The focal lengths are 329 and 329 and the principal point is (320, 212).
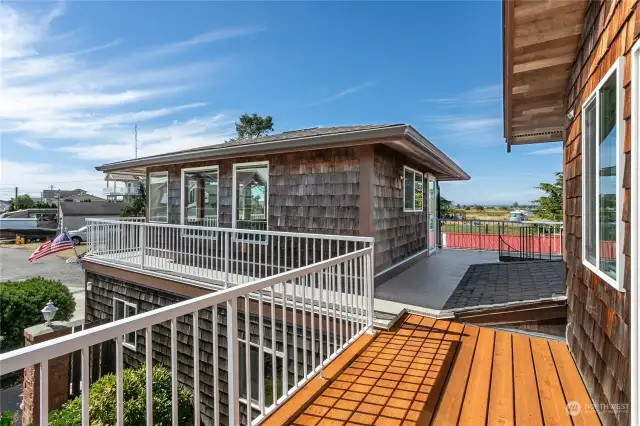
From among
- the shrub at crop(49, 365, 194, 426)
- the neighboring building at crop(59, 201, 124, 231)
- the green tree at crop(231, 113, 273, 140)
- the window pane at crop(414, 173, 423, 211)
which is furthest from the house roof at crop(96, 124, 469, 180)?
the neighboring building at crop(59, 201, 124, 231)

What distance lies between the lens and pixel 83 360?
1.13 metres

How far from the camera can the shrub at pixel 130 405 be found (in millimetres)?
4195

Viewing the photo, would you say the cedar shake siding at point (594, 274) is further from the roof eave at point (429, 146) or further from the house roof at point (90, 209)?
the house roof at point (90, 209)

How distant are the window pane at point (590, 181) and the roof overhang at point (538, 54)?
68 cm

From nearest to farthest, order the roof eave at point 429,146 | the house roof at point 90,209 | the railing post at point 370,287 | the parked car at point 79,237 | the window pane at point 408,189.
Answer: the railing post at point 370,287
the roof eave at point 429,146
the window pane at point 408,189
the parked car at point 79,237
the house roof at point 90,209

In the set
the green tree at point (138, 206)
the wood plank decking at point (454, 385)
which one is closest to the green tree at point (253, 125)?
the green tree at point (138, 206)

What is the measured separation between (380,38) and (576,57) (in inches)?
485

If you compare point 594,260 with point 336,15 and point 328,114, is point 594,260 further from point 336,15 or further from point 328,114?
point 328,114

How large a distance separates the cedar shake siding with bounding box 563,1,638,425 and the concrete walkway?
1626 millimetres

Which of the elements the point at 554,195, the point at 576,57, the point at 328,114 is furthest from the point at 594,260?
the point at 328,114

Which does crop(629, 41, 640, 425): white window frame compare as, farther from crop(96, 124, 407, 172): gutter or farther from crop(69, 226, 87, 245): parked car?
crop(69, 226, 87, 245): parked car

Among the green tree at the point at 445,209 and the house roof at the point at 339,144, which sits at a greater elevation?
the house roof at the point at 339,144

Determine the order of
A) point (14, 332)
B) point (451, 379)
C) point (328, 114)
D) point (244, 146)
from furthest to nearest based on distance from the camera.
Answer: point (328, 114) → point (14, 332) → point (244, 146) → point (451, 379)

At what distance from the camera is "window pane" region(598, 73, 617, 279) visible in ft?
6.30
